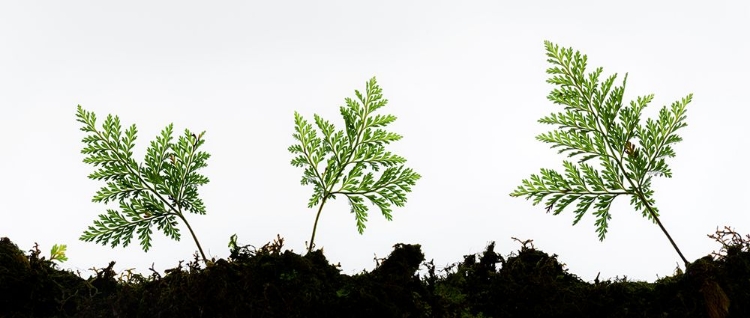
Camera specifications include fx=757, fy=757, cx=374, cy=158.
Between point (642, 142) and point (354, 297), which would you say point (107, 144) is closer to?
point (354, 297)

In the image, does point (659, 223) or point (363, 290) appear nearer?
point (363, 290)

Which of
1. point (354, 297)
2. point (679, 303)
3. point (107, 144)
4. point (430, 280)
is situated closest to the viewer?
point (354, 297)

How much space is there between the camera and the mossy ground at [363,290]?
3834mm

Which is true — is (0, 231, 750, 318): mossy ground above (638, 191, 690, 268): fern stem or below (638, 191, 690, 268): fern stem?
below

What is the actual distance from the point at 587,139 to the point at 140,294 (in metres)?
3.16

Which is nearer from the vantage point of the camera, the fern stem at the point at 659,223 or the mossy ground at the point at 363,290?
the mossy ground at the point at 363,290

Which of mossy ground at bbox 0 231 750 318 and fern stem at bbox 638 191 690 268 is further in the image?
fern stem at bbox 638 191 690 268

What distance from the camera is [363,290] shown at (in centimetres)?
388

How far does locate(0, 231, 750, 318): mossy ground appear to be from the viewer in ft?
12.6

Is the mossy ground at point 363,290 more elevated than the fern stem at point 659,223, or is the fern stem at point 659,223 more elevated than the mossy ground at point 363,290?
the fern stem at point 659,223

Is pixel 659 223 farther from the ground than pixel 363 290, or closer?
farther from the ground

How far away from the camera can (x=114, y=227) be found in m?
4.89

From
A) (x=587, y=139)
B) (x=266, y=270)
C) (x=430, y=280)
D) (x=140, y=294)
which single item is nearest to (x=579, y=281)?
(x=430, y=280)

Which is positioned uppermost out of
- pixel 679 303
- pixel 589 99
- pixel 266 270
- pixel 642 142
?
pixel 589 99
